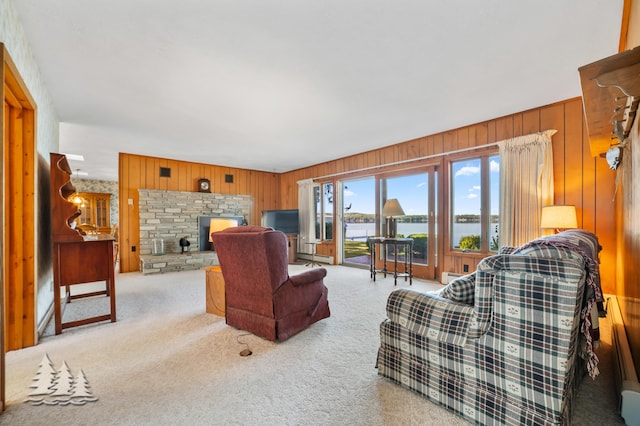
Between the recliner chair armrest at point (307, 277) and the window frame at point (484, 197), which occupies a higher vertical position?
the window frame at point (484, 197)

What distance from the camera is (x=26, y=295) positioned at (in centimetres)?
208

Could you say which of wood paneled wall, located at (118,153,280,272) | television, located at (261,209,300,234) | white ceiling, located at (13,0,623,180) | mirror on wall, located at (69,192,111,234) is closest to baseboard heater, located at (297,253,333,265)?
television, located at (261,209,300,234)

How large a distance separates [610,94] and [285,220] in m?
5.93

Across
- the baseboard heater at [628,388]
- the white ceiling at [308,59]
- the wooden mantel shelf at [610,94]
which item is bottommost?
the baseboard heater at [628,388]

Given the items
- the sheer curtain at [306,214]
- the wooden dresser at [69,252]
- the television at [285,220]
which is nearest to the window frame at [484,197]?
the sheer curtain at [306,214]

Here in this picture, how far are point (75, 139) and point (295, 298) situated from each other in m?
5.11

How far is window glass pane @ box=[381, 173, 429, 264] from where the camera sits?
4.55 m

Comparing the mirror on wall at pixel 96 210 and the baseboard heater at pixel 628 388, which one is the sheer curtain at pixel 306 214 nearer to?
the baseboard heater at pixel 628 388

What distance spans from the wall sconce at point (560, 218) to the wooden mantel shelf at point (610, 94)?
0.77m

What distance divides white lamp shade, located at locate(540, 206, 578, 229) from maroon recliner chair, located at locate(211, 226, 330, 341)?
251 cm

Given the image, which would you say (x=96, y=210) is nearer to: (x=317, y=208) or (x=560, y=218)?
(x=317, y=208)

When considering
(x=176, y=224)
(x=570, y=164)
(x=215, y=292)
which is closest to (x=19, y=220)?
(x=215, y=292)

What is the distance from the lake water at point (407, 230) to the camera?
13.1 feet

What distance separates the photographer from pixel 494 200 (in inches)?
148
